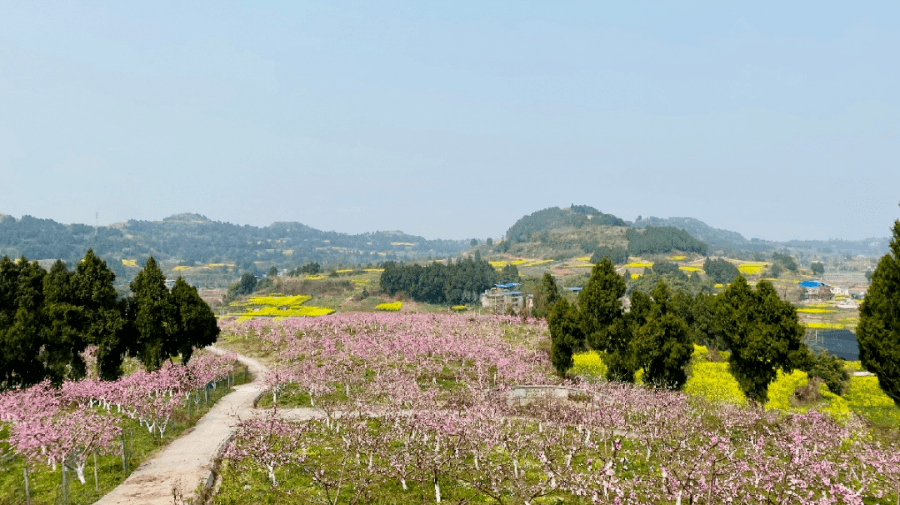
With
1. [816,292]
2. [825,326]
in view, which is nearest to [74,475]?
[825,326]

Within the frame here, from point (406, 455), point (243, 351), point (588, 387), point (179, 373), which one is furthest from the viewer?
point (243, 351)

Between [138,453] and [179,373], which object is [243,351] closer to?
[179,373]

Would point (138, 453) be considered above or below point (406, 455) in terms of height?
below

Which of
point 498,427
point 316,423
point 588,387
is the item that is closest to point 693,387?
point 588,387

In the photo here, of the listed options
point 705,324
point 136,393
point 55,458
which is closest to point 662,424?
point 55,458

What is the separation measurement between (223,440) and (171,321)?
15513 mm

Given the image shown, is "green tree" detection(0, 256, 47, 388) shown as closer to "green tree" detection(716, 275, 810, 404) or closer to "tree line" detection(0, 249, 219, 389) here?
"tree line" detection(0, 249, 219, 389)

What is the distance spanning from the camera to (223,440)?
25.9 m

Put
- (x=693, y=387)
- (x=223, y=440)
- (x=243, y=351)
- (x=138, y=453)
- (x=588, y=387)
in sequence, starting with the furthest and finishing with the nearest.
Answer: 1. (x=243, y=351)
2. (x=693, y=387)
3. (x=588, y=387)
4. (x=223, y=440)
5. (x=138, y=453)

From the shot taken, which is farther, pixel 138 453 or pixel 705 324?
pixel 705 324

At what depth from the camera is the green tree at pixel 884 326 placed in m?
26.0

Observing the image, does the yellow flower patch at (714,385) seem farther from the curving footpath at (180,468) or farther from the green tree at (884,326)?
the curving footpath at (180,468)

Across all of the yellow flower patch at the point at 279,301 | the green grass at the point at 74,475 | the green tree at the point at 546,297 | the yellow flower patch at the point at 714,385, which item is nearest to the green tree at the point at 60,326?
the green grass at the point at 74,475

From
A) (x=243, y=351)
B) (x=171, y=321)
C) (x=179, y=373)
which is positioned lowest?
(x=243, y=351)
